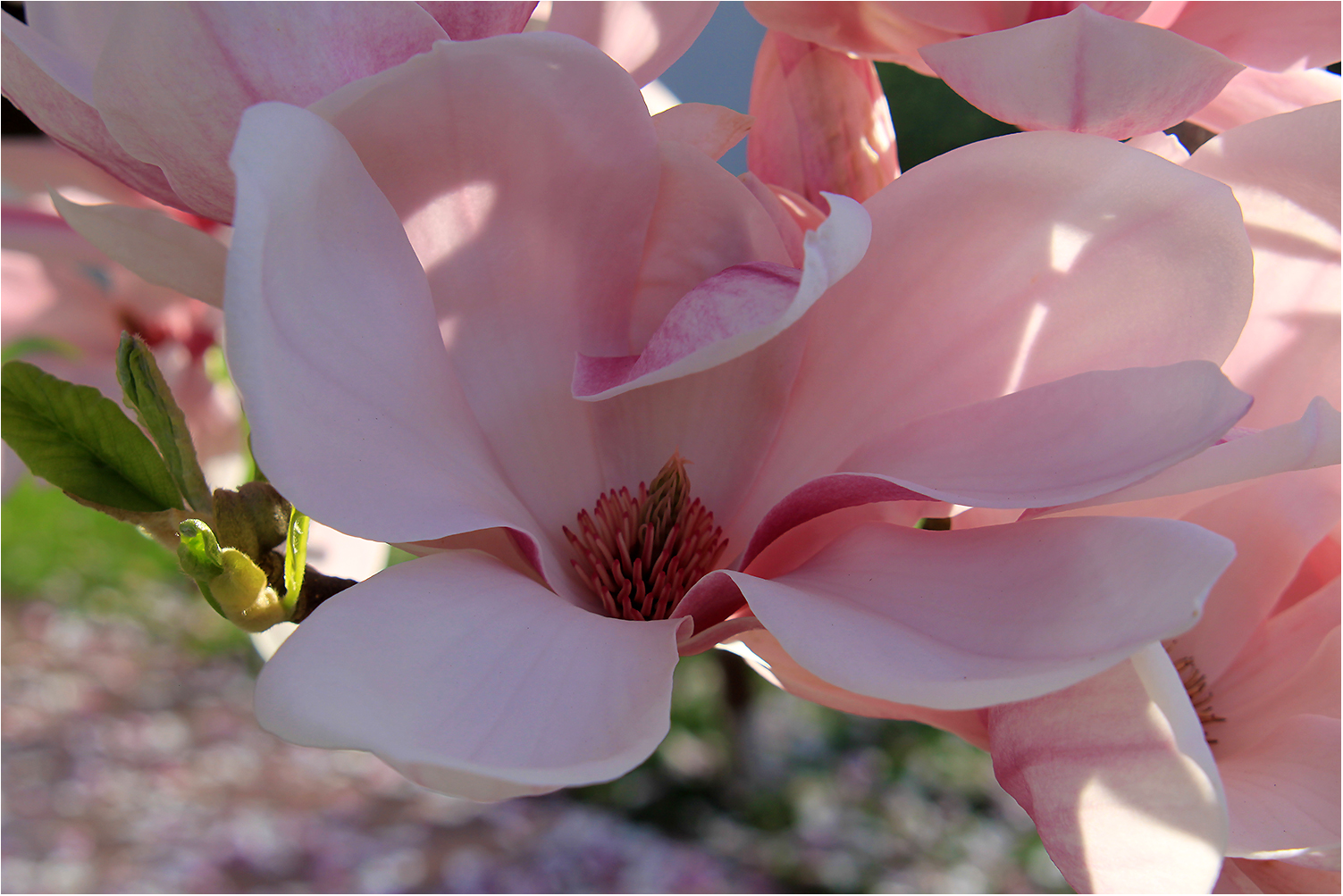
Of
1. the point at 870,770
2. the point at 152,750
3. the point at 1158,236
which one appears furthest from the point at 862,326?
the point at 152,750

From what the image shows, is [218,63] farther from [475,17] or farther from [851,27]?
[851,27]

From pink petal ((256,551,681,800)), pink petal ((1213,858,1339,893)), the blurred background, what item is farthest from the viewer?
the blurred background

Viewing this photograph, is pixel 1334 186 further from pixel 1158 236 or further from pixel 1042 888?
pixel 1042 888

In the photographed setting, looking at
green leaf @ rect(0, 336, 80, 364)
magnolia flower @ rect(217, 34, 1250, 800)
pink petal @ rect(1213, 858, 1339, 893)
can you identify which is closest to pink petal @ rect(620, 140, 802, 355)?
magnolia flower @ rect(217, 34, 1250, 800)

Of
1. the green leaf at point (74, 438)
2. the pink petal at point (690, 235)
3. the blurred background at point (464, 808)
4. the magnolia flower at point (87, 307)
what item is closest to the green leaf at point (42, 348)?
the magnolia flower at point (87, 307)

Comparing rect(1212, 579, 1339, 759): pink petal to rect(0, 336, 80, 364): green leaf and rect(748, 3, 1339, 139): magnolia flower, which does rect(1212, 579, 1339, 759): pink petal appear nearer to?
rect(748, 3, 1339, 139): magnolia flower
